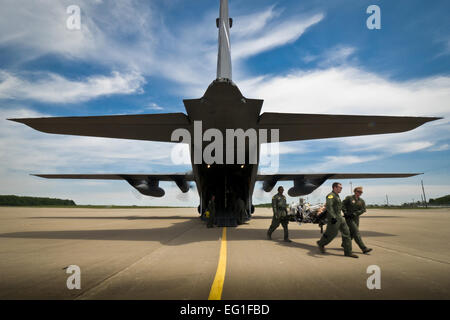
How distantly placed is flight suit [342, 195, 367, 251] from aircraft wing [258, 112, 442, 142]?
2.27 meters

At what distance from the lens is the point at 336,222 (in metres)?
5.41

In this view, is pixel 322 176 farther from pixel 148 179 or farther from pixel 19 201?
pixel 19 201

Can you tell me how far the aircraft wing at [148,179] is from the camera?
1587 cm

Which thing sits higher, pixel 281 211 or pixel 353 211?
pixel 353 211

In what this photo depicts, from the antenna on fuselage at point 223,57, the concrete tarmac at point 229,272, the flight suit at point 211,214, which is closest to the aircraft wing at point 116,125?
the antenna on fuselage at point 223,57

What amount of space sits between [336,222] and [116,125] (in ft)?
20.7

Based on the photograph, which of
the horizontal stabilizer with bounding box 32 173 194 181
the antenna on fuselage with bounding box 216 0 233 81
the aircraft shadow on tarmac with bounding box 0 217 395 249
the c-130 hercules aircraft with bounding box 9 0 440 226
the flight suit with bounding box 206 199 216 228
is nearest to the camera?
the c-130 hercules aircraft with bounding box 9 0 440 226

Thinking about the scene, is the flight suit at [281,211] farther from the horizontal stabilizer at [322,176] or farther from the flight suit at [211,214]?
the horizontal stabilizer at [322,176]

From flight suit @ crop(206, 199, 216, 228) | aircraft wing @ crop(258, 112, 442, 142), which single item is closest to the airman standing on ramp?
aircraft wing @ crop(258, 112, 442, 142)

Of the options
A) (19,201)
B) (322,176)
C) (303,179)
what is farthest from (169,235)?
(19,201)

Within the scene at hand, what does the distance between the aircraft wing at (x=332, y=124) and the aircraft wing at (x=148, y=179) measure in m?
10.1

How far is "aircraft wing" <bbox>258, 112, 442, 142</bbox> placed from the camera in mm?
6574

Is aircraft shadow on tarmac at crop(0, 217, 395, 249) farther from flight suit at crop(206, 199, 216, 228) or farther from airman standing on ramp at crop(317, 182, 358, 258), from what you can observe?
flight suit at crop(206, 199, 216, 228)
